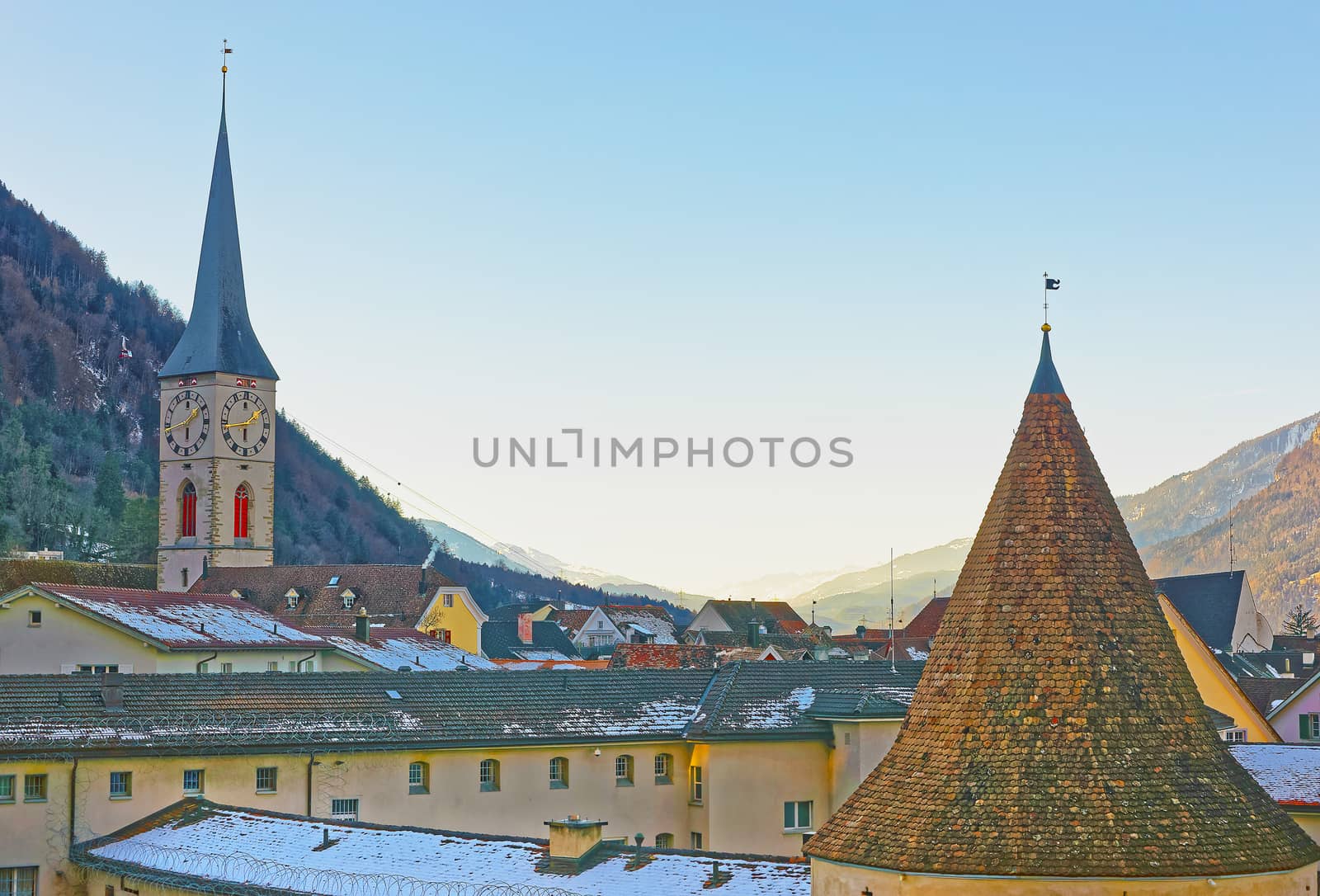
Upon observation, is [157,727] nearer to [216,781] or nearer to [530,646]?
[216,781]

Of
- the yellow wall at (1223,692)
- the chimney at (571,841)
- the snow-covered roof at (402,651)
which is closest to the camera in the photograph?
the chimney at (571,841)

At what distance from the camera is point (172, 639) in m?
67.1

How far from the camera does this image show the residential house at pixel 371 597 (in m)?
117

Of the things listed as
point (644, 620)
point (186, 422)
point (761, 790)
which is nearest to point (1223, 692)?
point (761, 790)

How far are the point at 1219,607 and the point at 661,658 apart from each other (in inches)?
1701

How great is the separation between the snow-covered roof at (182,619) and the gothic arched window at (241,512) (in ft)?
187

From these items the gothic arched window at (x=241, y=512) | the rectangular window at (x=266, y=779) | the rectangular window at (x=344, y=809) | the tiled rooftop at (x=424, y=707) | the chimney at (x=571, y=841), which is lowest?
the rectangular window at (x=344, y=809)

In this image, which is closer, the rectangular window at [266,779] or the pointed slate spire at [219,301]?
the rectangular window at [266,779]

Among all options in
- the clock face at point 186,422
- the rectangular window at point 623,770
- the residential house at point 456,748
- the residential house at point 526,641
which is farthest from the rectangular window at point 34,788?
the clock face at point 186,422

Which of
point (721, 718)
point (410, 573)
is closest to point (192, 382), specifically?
point (410, 573)

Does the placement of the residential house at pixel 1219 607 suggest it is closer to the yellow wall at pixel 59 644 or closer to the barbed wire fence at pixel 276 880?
the yellow wall at pixel 59 644

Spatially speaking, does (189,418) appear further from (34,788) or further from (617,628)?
(34,788)

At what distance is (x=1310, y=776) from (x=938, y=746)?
68.5 ft

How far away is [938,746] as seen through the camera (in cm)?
2738
